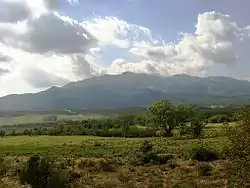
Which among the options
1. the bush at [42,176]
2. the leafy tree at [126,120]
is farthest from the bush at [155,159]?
the leafy tree at [126,120]

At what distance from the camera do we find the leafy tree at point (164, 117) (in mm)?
130500

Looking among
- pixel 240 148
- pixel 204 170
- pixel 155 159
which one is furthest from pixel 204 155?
pixel 240 148

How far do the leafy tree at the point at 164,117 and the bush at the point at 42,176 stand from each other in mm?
91487

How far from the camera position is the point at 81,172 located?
49.6 meters

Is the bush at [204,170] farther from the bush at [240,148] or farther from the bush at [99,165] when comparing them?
the bush at [240,148]

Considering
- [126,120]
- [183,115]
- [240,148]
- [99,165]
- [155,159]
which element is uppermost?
[183,115]

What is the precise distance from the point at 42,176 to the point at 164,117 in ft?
307

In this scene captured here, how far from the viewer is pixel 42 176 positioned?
38281mm

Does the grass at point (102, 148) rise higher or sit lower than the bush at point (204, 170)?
higher

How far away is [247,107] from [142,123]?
14231 cm

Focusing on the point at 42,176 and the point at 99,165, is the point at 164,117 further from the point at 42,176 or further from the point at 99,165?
the point at 42,176

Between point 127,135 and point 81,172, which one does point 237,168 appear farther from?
point 127,135

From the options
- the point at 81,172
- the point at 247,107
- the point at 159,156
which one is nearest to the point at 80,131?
the point at 159,156

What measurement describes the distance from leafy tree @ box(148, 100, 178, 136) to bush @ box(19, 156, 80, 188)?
91487 mm
